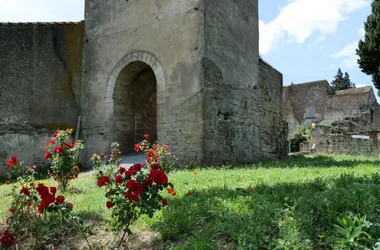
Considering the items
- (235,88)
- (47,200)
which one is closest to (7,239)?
(47,200)

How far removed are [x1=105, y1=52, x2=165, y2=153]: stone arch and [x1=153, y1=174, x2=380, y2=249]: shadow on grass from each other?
17.1ft

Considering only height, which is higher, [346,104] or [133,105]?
[346,104]

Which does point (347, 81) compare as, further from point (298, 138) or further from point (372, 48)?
point (372, 48)

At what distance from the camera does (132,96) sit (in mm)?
10273

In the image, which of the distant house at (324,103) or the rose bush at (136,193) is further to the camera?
the distant house at (324,103)

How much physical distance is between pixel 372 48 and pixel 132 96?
41.8ft

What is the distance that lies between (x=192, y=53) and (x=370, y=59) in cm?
1244

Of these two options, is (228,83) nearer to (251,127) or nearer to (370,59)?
(251,127)

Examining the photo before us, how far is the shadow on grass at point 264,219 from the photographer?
2.70m

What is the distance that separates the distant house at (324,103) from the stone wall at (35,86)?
2198 cm

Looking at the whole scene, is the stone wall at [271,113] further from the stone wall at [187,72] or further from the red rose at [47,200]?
the red rose at [47,200]

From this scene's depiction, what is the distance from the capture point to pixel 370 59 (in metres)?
16.7

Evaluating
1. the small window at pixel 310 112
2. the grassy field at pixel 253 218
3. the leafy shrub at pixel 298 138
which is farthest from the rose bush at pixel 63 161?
the small window at pixel 310 112

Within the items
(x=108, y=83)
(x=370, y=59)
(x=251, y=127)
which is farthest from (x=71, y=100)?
(x=370, y=59)
